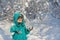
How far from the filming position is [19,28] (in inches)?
164

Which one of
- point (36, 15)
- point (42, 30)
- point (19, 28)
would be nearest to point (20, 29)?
point (19, 28)

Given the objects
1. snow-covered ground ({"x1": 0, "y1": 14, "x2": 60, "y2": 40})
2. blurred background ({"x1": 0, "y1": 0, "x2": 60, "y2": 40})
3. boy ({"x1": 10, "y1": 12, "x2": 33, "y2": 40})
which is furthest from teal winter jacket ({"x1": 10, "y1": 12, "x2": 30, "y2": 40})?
blurred background ({"x1": 0, "y1": 0, "x2": 60, "y2": 40})

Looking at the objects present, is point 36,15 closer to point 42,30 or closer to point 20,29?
point 42,30

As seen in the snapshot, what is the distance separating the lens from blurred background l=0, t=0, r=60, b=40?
7.35 m

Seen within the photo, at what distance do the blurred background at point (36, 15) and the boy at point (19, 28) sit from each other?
8.84 feet

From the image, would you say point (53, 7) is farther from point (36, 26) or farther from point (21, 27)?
point (21, 27)

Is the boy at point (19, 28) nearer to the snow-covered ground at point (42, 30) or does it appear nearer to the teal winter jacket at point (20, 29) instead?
the teal winter jacket at point (20, 29)

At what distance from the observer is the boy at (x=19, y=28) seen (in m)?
4.07

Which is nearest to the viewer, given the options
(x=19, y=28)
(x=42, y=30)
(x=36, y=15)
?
(x=19, y=28)

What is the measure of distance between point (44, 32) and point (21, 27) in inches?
127

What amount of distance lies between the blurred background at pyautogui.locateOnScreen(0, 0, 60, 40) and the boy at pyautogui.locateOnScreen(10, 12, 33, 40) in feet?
8.84

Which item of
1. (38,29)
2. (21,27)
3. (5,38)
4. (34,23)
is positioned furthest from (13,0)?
(21,27)

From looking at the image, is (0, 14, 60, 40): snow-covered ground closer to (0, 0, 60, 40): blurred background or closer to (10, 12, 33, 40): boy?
(0, 0, 60, 40): blurred background

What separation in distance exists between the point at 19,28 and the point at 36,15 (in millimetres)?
5085
